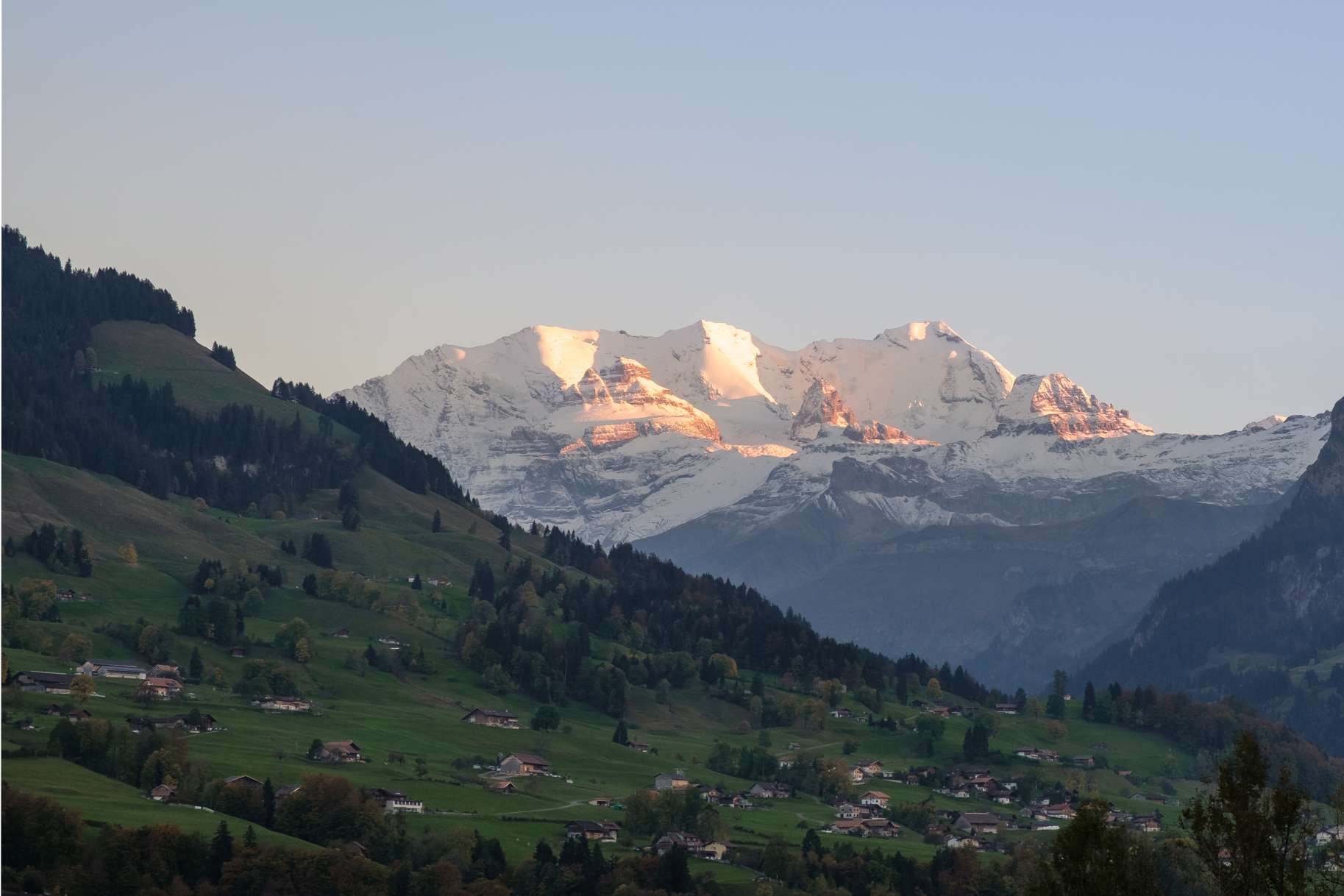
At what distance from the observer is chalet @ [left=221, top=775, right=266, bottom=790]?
621 ft

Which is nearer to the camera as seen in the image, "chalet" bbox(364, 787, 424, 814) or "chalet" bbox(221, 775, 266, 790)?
"chalet" bbox(221, 775, 266, 790)

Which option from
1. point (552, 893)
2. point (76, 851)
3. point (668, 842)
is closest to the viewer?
point (76, 851)

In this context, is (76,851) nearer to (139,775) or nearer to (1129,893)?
(139,775)

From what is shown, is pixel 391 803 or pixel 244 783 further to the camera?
pixel 391 803

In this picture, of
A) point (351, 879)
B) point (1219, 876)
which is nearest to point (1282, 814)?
point (1219, 876)

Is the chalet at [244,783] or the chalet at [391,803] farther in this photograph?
the chalet at [391,803]

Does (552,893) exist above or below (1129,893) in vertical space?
below

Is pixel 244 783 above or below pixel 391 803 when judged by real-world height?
above

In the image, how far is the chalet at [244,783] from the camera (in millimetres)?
189375

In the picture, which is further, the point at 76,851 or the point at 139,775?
→ the point at 139,775

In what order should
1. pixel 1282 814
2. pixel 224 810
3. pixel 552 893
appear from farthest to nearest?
pixel 224 810
pixel 552 893
pixel 1282 814

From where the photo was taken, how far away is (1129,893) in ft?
229

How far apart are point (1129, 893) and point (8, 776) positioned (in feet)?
425

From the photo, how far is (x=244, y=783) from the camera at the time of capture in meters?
191
